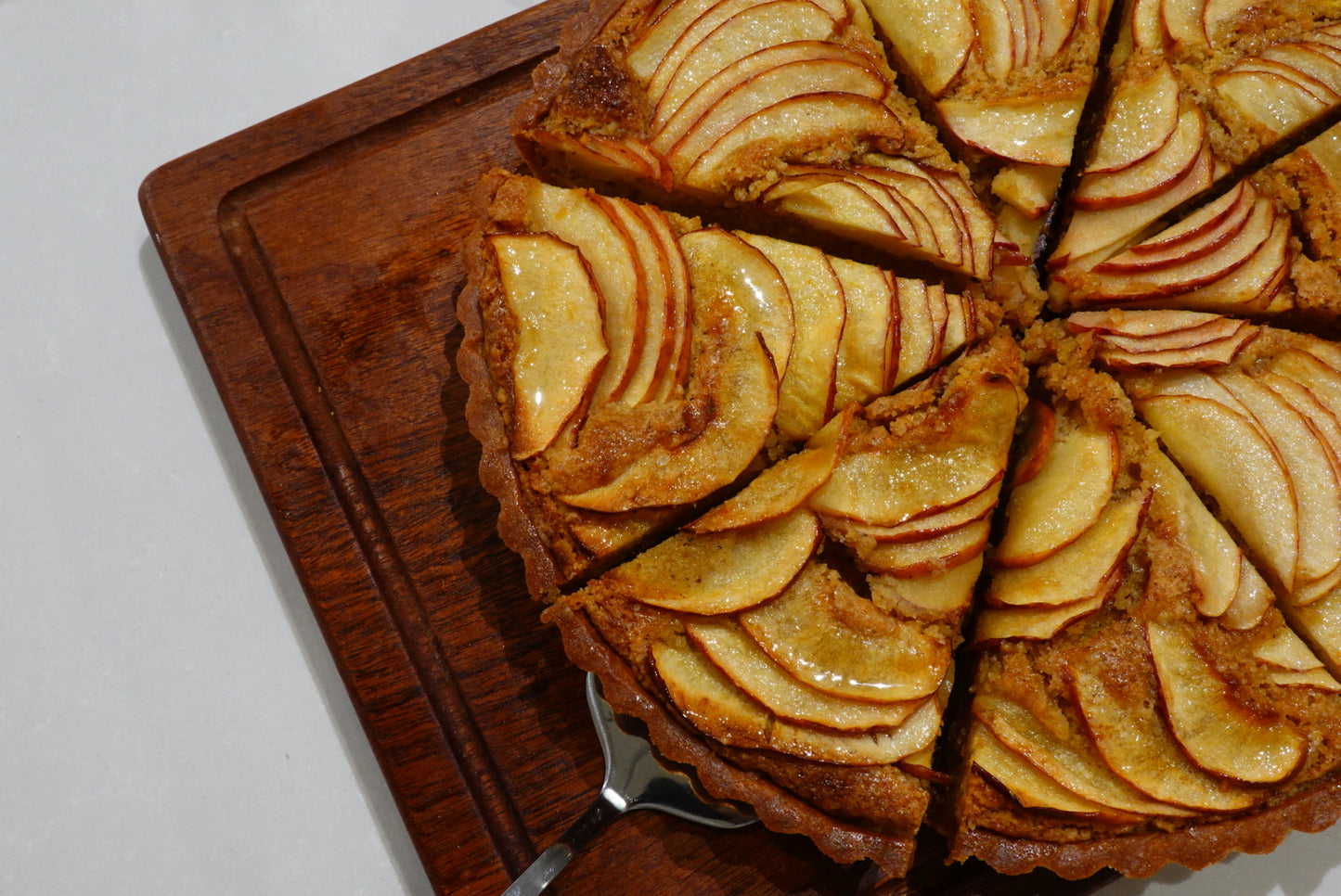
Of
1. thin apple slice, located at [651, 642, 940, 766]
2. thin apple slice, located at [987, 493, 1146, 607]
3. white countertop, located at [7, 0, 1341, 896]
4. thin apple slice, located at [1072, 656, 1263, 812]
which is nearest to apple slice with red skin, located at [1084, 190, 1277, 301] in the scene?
thin apple slice, located at [987, 493, 1146, 607]

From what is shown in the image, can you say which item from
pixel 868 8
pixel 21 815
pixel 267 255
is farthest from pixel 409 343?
pixel 21 815

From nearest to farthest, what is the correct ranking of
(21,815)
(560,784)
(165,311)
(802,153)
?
(802,153)
(560,784)
(21,815)
(165,311)

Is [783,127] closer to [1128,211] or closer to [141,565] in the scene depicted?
[1128,211]

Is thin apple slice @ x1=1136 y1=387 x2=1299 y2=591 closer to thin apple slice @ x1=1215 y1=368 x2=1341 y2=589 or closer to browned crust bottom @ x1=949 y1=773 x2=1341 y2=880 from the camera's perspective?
thin apple slice @ x1=1215 y1=368 x2=1341 y2=589

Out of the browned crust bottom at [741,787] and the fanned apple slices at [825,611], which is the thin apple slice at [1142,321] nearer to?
the fanned apple slices at [825,611]

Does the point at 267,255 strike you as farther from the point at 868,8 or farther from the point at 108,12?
the point at 868,8

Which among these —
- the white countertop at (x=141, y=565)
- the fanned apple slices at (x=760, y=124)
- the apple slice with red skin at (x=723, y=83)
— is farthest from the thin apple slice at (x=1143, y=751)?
the apple slice with red skin at (x=723, y=83)
